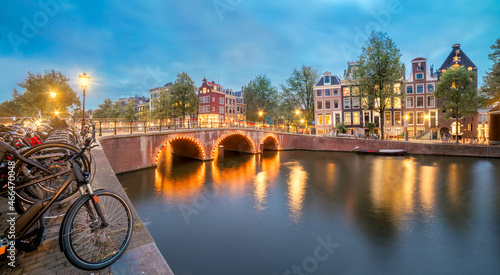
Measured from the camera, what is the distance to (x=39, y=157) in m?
3.17

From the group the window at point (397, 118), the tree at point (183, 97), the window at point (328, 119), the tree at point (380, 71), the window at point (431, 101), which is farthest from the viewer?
the tree at point (183, 97)

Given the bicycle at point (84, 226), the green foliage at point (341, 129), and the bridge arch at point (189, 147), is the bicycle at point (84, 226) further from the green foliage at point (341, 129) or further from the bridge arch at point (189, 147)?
the green foliage at point (341, 129)

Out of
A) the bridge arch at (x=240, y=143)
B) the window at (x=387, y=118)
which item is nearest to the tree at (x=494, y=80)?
the window at (x=387, y=118)

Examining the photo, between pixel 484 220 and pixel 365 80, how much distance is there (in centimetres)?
2569

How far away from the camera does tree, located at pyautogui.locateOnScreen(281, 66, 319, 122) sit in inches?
1769

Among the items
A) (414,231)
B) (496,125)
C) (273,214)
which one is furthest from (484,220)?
(496,125)

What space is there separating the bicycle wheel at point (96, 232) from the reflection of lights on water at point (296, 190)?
28.0 feet

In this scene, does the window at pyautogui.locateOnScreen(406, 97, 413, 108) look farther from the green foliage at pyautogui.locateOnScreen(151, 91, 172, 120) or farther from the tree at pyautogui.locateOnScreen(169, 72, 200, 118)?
the green foliage at pyautogui.locateOnScreen(151, 91, 172, 120)

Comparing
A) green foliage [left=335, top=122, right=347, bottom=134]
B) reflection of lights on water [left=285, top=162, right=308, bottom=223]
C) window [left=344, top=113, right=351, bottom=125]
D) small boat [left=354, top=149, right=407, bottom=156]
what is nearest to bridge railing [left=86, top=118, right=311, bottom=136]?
reflection of lights on water [left=285, top=162, right=308, bottom=223]

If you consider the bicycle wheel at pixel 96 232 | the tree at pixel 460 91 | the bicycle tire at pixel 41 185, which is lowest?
the bicycle wheel at pixel 96 232

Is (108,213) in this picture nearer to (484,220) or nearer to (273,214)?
(273,214)

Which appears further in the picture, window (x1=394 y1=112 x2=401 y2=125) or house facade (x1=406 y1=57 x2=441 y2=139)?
window (x1=394 y1=112 x2=401 y2=125)

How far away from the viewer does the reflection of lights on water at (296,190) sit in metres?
11.6

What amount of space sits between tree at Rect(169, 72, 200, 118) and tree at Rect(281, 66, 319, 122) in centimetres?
1794
